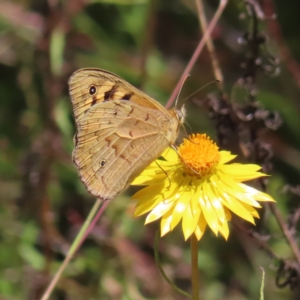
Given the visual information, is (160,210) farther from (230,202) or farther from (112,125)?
(112,125)

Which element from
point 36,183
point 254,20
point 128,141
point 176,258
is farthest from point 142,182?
point 176,258

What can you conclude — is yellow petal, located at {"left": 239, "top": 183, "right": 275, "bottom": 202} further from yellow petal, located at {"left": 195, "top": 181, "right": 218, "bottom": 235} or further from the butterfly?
the butterfly

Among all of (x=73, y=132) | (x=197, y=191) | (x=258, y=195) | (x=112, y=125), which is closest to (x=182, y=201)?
(x=197, y=191)

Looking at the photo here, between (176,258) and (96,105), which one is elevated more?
(96,105)

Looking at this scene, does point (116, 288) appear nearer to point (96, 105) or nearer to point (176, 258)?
point (176, 258)

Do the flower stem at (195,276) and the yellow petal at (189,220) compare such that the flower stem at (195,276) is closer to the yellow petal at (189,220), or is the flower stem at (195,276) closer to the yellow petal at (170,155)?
the yellow petal at (189,220)

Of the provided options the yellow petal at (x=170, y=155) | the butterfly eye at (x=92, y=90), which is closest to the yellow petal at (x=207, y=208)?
the yellow petal at (x=170, y=155)
